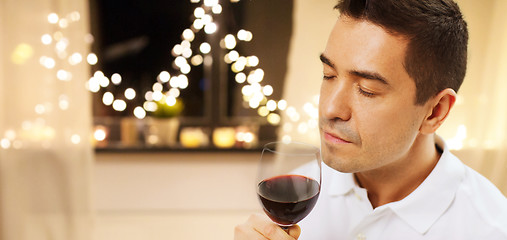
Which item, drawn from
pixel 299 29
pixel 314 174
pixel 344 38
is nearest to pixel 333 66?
pixel 344 38

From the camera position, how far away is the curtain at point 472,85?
227 cm

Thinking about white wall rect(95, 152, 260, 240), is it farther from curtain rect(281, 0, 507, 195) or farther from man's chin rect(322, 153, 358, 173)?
man's chin rect(322, 153, 358, 173)

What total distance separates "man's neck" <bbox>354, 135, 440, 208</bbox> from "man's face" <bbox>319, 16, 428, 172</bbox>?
0.08m

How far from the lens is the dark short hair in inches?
36.5

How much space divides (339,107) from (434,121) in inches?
A: 11.2

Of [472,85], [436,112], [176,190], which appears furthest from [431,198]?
[176,190]

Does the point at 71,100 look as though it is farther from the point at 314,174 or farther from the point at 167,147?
the point at 314,174

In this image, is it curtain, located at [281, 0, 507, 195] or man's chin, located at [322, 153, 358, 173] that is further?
curtain, located at [281, 0, 507, 195]

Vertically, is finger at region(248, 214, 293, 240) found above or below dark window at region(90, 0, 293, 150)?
below

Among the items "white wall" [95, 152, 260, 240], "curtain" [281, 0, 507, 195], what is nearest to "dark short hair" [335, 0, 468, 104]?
"curtain" [281, 0, 507, 195]

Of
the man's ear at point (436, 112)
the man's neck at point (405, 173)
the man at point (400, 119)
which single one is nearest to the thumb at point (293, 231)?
the man at point (400, 119)

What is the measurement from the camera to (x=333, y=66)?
97 centimetres

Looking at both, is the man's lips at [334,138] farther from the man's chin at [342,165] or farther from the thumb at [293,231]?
the thumb at [293,231]

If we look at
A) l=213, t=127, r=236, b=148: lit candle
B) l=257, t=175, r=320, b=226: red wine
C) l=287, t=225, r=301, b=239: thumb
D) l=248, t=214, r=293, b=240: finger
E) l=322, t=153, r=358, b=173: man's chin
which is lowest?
l=213, t=127, r=236, b=148: lit candle
